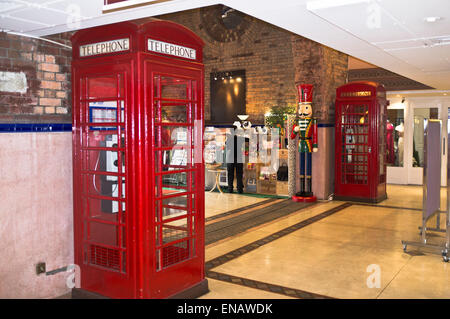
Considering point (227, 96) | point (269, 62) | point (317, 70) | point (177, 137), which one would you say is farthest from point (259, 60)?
point (177, 137)

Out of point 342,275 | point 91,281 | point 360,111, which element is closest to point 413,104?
point 360,111

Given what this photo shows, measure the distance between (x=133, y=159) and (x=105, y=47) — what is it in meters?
0.97

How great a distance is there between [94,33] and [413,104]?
1040cm

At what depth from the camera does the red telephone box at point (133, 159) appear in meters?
3.44

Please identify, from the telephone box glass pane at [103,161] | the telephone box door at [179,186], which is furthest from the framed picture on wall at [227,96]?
the telephone box glass pane at [103,161]

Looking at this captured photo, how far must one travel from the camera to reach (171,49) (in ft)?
12.0

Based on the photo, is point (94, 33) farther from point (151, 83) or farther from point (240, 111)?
point (240, 111)

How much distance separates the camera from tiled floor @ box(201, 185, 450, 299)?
4.30m

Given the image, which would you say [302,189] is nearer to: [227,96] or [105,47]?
[227,96]

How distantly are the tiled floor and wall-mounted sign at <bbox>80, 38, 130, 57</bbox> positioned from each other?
2.38 meters

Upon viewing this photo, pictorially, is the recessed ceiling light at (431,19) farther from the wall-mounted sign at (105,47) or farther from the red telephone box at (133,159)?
the wall-mounted sign at (105,47)

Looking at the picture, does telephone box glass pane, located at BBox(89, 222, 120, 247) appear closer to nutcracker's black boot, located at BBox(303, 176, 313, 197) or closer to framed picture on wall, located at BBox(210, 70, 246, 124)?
nutcracker's black boot, located at BBox(303, 176, 313, 197)

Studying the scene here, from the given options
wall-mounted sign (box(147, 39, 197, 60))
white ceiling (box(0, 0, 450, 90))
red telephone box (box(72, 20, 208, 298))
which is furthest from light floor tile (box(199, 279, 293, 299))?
white ceiling (box(0, 0, 450, 90))

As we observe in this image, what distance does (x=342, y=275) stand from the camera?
4.71 m
